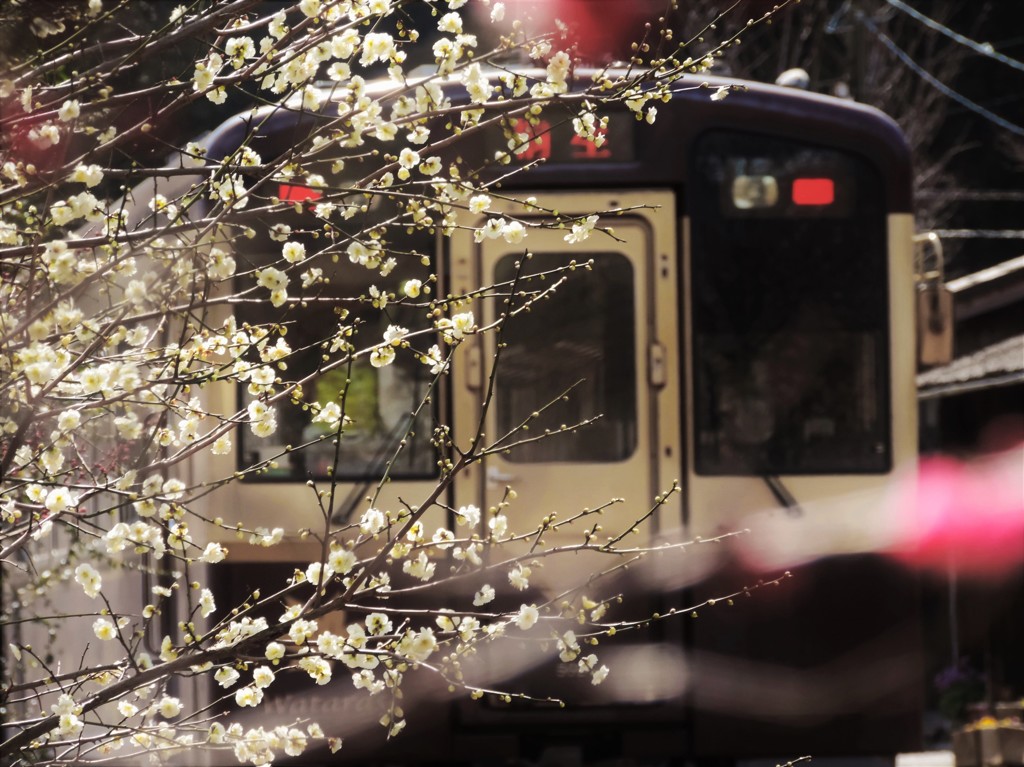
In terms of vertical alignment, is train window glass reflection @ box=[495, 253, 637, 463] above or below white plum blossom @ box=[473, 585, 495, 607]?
above

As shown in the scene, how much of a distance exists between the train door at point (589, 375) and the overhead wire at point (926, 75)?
12282 millimetres

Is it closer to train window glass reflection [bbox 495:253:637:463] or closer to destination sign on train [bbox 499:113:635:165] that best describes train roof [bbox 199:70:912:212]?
destination sign on train [bbox 499:113:635:165]

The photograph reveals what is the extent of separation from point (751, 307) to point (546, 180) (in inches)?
35.0

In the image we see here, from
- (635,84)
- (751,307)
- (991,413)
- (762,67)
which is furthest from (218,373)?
(762,67)

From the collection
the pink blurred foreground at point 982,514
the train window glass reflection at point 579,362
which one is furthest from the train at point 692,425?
the pink blurred foreground at point 982,514

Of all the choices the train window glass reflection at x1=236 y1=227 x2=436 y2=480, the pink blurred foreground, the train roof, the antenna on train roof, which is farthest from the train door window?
the pink blurred foreground

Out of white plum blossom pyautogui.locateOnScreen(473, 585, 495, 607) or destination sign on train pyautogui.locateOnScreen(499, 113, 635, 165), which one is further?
destination sign on train pyautogui.locateOnScreen(499, 113, 635, 165)

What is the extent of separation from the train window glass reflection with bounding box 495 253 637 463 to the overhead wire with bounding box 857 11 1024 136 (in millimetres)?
A: 12345

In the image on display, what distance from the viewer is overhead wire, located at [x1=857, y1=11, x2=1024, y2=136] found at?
19062mm

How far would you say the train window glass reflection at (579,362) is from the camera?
6.09 m

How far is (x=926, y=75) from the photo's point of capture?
20.1 meters

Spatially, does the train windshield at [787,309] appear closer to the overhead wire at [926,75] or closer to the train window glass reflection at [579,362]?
the train window glass reflection at [579,362]

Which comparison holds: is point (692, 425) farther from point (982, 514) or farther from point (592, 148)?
point (982, 514)

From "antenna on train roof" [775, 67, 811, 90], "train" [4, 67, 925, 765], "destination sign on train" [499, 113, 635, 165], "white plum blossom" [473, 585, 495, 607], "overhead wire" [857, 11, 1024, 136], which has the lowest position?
"white plum blossom" [473, 585, 495, 607]
